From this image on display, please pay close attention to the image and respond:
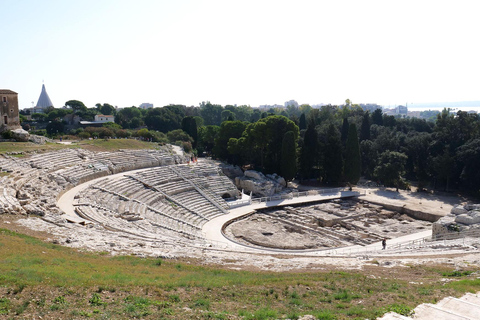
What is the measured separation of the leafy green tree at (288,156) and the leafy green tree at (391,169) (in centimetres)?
1016

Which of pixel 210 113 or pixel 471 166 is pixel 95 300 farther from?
pixel 210 113

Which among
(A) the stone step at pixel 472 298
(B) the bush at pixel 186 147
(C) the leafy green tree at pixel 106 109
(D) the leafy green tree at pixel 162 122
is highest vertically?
(C) the leafy green tree at pixel 106 109

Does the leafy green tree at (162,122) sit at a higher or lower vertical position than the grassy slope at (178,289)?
higher

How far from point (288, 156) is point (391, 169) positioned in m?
11.8

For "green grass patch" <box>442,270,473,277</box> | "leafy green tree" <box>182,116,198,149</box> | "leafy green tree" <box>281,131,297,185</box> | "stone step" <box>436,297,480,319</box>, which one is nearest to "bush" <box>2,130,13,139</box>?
"leafy green tree" <box>182,116,198,149</box>

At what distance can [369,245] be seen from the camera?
25453mm

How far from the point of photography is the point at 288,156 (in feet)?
137

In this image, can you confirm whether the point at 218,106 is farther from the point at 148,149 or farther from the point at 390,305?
the point at 390,305

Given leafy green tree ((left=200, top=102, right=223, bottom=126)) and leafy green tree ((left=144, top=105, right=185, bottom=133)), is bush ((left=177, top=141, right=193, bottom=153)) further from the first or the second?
leafy green tree ((left=200, top=102, right=223, bottom=126))

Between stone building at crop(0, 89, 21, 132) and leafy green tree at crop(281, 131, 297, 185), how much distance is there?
92.7 feet

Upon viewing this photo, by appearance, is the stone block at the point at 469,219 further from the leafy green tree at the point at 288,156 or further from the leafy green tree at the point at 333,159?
the leafy green tree at the point at 288,156

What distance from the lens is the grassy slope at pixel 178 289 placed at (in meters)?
9.12

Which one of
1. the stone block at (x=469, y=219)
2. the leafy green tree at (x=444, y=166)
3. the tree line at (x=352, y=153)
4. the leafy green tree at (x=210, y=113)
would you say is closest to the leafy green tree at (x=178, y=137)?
the tree line at (x=352, y=153)

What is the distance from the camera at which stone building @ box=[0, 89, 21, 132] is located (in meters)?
36.0
